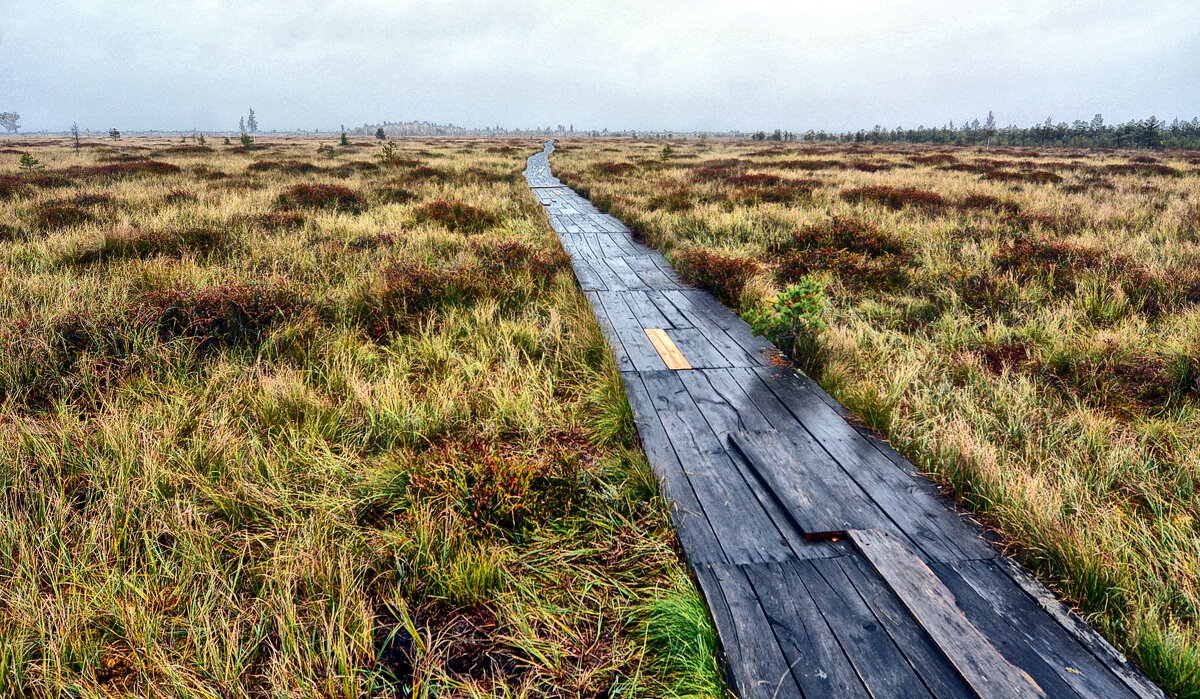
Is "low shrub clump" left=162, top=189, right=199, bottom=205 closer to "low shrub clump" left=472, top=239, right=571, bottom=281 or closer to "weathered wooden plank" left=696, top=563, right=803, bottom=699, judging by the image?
"low shrub clump" left=472, top=239, right=571, bottom=281

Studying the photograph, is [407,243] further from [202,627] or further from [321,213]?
[202,627]

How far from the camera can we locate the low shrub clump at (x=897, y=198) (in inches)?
502

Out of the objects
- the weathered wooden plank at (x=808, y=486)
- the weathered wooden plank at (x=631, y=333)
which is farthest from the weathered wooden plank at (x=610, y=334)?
the weathered wooden plank at (x=808, y=486)

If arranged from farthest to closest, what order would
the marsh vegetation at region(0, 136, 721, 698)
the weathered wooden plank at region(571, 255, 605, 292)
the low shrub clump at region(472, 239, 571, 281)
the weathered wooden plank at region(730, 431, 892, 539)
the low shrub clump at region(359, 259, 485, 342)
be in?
the weathered wooden plank at region(571, 255, 605, 292), the low shrub clump at region(472, 239, 571, 281), the low shrub clump at region(359, 259, 485, 342), the weathered wooden plank at region(730, 431, 892, 539), the marsh vegetation at region(0, 136, 721, 698)

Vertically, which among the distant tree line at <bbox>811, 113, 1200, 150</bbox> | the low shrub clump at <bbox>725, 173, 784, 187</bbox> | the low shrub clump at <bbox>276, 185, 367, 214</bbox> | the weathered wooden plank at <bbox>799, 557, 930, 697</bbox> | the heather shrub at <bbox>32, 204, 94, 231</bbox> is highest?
the distant tree line at <bbox>811, 113, 1200, 150</bbox>

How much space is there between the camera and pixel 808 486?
2.94m

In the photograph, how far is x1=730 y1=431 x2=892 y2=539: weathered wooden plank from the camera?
264cm

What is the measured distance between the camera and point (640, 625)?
2191 millimetres

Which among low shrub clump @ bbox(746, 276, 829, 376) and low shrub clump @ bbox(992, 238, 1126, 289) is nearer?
low shrub clump @ bbox(746, 276, 829, 376)

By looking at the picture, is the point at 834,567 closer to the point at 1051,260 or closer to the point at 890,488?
the point at 890,488

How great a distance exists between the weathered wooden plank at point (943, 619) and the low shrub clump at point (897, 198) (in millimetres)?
12093

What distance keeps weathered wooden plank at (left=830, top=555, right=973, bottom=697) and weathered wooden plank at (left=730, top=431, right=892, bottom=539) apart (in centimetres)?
23

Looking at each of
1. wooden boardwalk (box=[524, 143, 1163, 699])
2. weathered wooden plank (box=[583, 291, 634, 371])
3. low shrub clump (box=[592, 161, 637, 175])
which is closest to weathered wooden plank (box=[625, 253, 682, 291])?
weathered wooden plank (box=[583, 291, 634, 371])

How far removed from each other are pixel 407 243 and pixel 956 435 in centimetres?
784
